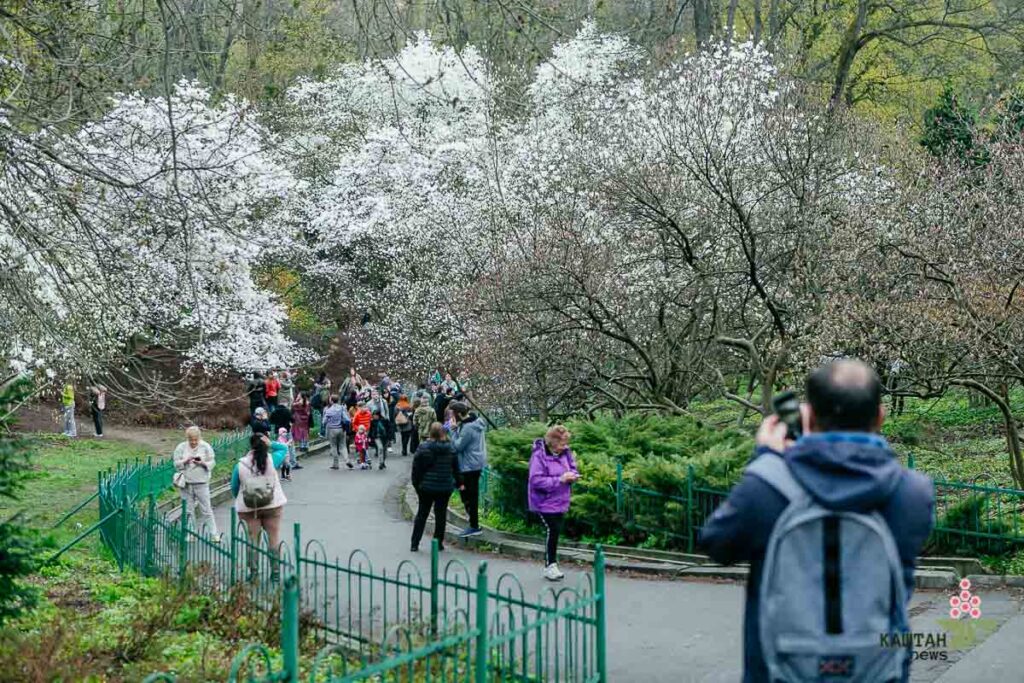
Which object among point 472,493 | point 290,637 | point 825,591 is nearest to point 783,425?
point 825,591

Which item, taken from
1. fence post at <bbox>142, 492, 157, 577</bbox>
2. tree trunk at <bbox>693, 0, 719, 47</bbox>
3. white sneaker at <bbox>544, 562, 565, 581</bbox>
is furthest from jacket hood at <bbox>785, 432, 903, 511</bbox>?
tree trunk at <bbox>693, 0, 719, 47</bbox>

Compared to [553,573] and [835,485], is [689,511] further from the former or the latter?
[835,485]

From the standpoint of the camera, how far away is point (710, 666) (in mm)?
9484

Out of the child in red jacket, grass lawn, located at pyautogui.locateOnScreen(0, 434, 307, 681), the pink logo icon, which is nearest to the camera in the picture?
grass lawn, located at pyautogui.locateOnScreen(0, 434, 307, 681)

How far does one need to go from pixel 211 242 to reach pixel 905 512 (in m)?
27.8

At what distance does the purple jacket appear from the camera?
1253 centimetres

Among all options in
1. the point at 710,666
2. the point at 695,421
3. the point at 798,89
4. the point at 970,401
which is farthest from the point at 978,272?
the point at 970,401

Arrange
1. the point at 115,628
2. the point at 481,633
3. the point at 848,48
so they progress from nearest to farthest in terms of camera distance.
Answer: the point at 481,633 → the point at 115,628 → the point at 848,48

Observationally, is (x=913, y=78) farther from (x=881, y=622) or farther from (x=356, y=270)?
(x=881, y=622)

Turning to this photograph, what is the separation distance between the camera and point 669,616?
1130 centimetres

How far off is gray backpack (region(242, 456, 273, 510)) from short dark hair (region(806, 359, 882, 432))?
32.8ft

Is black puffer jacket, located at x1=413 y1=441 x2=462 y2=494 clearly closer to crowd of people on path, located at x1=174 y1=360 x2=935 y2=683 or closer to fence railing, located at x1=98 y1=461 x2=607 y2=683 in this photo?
fence railing, located at x1=98 y1=461 x2=607 y2=683

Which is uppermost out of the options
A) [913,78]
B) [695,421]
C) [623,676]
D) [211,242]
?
[913,78]

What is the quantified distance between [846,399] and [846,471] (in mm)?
204
